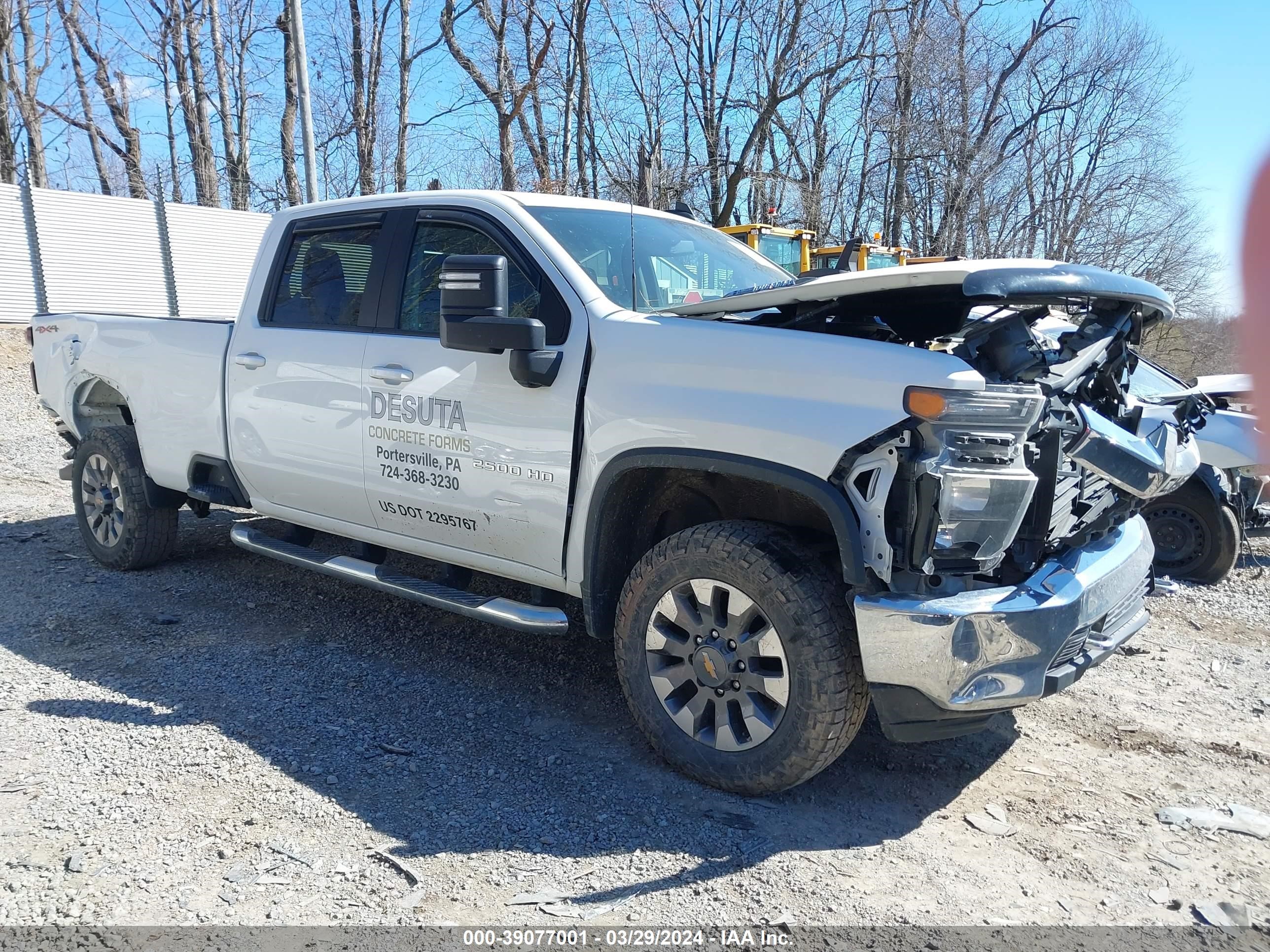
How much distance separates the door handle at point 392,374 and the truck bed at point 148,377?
1264 mm

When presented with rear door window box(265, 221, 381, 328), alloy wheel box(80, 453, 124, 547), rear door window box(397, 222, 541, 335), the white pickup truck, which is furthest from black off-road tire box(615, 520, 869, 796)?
alloy wheel box(80, 453, 124, 547)

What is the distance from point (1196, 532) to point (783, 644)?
14.7 ft

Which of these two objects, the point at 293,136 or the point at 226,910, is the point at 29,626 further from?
the point at 293,136

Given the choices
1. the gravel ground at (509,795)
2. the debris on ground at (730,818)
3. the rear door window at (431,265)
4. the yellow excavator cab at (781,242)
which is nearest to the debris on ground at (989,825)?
the gravel ground at (509,795)

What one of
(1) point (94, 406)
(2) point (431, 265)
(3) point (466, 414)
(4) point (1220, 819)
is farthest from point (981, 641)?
(1) point (94, 406)

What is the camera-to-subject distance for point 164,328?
524 centimetres

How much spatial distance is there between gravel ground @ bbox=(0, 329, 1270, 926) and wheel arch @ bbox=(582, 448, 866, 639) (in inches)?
26.8

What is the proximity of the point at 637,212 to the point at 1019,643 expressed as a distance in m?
2.69

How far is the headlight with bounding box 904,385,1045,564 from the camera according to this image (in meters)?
2.71

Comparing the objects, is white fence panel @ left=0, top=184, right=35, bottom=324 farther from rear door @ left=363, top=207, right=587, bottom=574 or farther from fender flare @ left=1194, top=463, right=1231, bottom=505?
fender flare @ left=1194, top=463, right=1231, bottom=505

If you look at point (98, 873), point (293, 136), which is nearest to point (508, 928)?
point (98, 873)

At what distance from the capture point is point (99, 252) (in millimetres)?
18219

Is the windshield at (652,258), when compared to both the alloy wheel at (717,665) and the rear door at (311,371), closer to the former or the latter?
the rear door at (311,371)

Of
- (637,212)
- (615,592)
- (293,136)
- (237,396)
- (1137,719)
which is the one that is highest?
(293,136)
